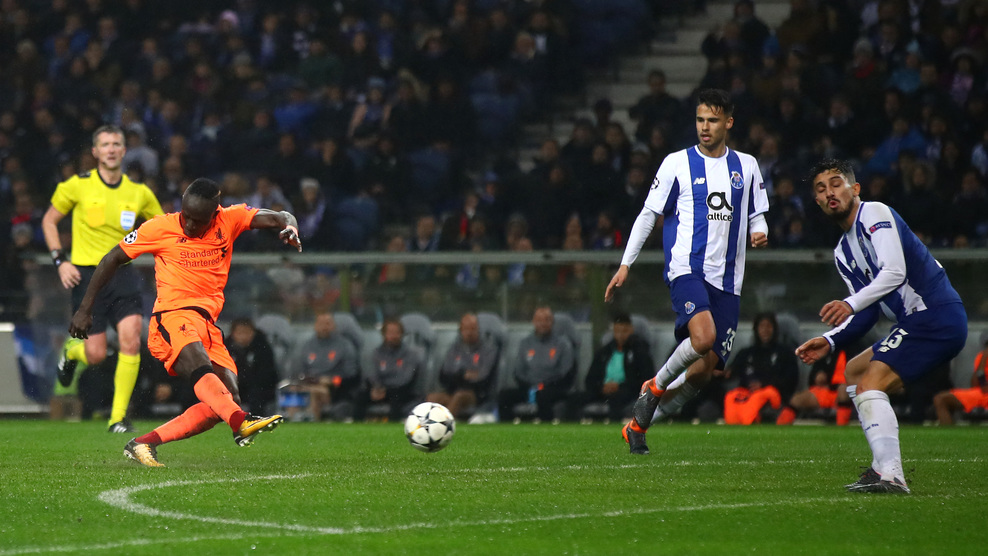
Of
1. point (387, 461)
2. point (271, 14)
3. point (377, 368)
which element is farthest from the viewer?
point (271, 14)

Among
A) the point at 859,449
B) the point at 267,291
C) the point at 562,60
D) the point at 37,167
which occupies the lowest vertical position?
the point at 859,449

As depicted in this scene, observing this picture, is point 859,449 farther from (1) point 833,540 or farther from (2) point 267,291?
(2) point 267,291

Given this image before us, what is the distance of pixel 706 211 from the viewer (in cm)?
795

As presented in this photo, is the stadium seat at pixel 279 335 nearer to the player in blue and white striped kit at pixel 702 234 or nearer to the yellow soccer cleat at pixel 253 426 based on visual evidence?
the player in blue and white striped kit at pixel 702 234

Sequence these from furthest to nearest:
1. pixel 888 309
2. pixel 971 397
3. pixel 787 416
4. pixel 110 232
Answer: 1. pixel 787 416
2. pixel 971 397
3. pixel 110 232
4. pixel 888 309

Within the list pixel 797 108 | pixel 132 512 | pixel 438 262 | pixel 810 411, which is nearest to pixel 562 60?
pixel 797 108

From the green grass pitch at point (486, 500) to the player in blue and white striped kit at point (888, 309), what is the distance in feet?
0.98

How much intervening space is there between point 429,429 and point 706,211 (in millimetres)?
2147

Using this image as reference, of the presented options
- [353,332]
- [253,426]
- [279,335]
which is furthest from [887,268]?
[279,335]

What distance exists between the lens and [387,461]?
756 centimetres

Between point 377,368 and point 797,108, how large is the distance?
574 cm

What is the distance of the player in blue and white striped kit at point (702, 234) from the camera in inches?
310

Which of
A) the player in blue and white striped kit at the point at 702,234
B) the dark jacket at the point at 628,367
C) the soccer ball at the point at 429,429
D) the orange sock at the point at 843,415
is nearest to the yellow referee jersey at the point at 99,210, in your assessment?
the soccer ball at the point at 429,429

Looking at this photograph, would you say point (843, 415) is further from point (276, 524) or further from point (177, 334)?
point (276, 524)
